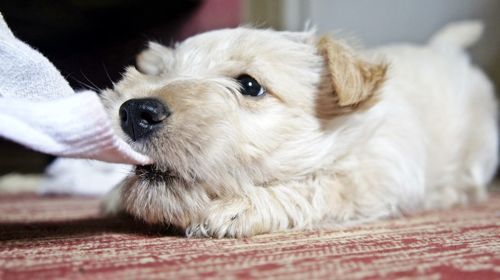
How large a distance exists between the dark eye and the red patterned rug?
0.35 m

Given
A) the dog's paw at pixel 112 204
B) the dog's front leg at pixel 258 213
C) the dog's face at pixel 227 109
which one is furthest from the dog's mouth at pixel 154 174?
the dog's paw at pixel 112 204

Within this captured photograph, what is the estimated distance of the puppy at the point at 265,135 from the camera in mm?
1109

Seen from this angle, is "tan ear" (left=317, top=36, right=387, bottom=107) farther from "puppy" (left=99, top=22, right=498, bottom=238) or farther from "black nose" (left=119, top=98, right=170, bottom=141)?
"black nose" (left=119, top=98, right=170, bottom=141)

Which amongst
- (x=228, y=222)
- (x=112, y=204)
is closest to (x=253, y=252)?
(x=228, y=222)

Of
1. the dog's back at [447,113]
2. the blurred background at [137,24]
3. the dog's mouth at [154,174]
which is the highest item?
the blurred background at [137,24]

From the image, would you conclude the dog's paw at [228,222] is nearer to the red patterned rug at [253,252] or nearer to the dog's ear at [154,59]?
the red patterned rug at [253,252]

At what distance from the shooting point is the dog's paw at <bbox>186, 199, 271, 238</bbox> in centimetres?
116

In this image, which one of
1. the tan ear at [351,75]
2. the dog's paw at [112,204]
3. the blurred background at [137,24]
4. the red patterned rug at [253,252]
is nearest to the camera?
the red patterned rug at [253,252]

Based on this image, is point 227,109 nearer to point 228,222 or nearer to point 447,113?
point 228,222

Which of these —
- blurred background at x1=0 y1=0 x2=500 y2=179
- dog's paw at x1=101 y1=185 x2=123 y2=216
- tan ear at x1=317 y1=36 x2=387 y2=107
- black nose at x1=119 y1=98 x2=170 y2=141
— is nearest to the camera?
black nose at x1=119 y1=98 x2=170 y2=141

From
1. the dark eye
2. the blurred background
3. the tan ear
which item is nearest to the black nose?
the blurred background

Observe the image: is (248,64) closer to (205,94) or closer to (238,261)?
(205,94)

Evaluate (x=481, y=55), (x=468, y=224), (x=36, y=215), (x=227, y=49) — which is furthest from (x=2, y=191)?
(x=481, y=55)

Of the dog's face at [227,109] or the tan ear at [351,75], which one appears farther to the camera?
the tan ear at [351,75]
